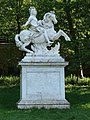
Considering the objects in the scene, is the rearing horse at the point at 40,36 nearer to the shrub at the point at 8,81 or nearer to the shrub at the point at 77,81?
the shrub at the point at 77,81

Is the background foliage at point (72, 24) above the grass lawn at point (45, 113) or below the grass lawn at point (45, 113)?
above

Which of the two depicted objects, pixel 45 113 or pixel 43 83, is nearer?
pixel 45 113

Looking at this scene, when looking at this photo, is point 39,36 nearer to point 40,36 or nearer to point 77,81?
point 40,36

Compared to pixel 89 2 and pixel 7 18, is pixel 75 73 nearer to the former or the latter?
pixel 7 18

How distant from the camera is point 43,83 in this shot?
10258mm

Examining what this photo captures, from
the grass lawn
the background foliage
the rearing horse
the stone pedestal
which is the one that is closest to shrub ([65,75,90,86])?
the background foliage

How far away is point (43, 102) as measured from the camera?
33.3ft

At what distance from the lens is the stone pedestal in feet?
33.4

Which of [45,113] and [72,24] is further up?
[72,24]

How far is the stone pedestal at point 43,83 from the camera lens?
400 inches

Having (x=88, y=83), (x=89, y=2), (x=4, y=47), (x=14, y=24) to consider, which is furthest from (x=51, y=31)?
(x=4, y=47)

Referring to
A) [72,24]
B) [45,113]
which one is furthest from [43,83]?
[72,24]

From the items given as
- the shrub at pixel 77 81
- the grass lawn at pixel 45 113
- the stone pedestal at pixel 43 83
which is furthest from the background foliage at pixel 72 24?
the grass lawn at pixel 45 113

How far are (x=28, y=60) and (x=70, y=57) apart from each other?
759 centimetres
